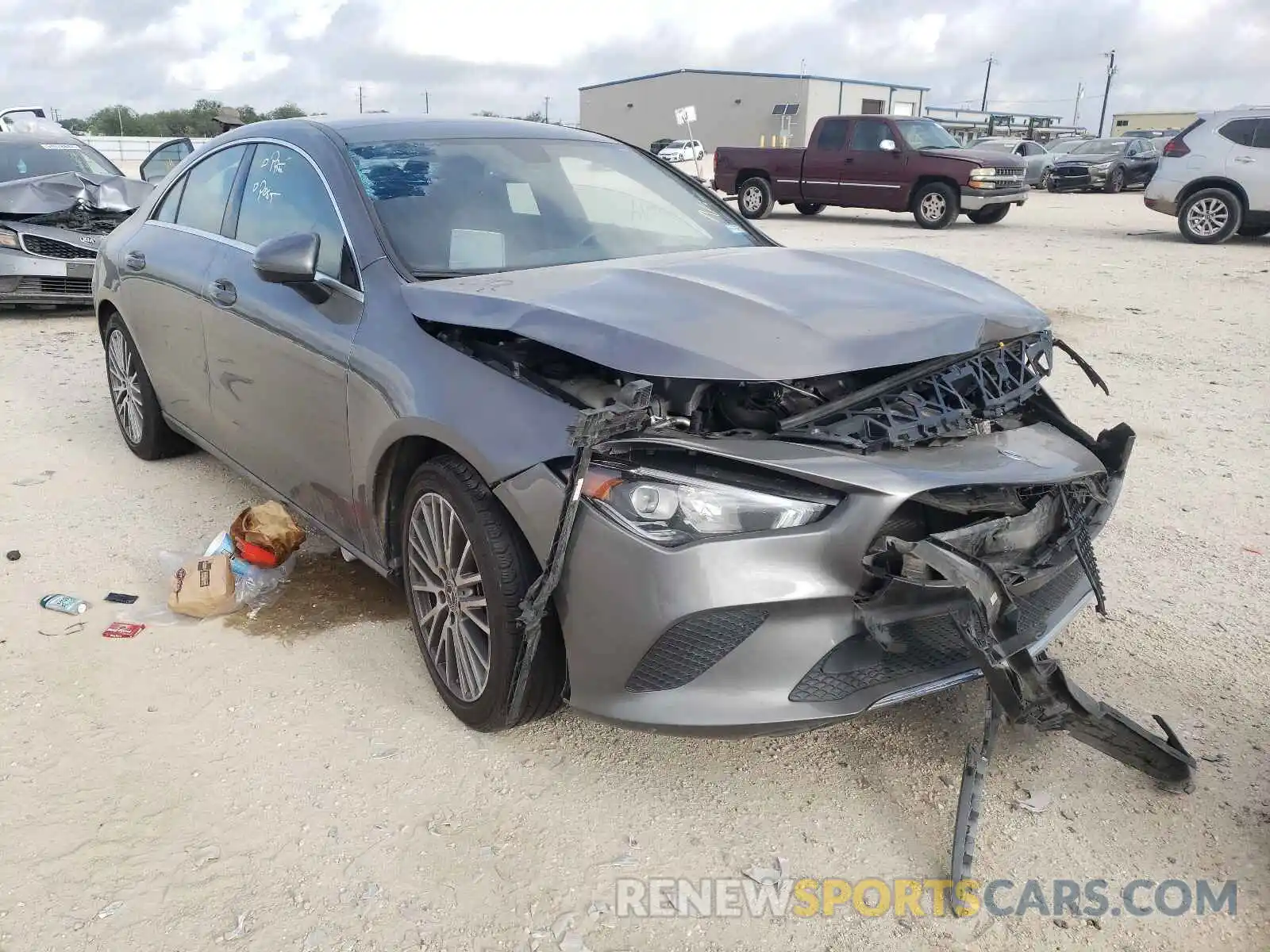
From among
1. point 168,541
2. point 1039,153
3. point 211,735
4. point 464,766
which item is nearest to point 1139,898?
point 464,766

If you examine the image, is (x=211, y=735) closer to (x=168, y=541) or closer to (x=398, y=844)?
(x=398, y=844)

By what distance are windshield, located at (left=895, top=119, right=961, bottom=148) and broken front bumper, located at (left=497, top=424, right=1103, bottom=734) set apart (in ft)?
53.7

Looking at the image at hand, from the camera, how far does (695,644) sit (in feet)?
7.31

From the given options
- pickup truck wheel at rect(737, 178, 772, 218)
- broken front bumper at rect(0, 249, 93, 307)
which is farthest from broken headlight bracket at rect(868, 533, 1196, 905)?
pickup truck wheel at rect(737, 178, 772, 218)

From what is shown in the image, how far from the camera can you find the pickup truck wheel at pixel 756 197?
19078mm

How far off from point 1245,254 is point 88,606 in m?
14.1

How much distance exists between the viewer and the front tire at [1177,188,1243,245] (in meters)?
13.7

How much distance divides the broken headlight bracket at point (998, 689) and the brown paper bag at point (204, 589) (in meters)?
2.46

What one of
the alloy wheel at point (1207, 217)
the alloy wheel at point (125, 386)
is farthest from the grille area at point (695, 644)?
the alloy wheel at point (1207, 217)

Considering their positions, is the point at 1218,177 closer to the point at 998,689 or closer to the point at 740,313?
the point at 740,313

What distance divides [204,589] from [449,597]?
1269 mm

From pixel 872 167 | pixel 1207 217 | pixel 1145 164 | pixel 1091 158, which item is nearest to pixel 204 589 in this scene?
pixel 1207 217

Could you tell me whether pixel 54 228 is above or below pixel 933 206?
below

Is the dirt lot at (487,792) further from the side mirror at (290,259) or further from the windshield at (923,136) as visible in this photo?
the windshield at (923,136)
